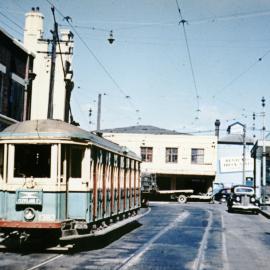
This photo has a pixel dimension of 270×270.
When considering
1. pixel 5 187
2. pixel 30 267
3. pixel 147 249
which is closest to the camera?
pixel 30 267

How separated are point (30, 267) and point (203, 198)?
3807 cm

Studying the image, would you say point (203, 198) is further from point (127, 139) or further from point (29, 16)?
point (29, 16)

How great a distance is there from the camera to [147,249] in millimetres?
12680

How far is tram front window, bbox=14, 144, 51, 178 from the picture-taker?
11750 mm

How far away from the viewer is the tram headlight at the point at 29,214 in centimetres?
1119

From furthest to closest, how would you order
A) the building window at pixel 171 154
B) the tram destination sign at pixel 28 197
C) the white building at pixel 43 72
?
the building window at pixel 171 154, the white building at pixel 43 72, the tram destination sign at pixel 28 197

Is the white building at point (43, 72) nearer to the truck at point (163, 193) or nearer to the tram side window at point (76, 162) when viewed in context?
the truck at point (163, 193)

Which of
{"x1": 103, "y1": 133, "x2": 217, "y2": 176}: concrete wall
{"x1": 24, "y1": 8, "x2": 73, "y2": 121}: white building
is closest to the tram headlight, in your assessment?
{"x1": 24, "y1": 8, "x2": 73, "y2": 121}: white building

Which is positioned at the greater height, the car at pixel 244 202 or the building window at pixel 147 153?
the building window at pixel 147 153

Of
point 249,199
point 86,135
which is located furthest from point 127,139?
point 86,135

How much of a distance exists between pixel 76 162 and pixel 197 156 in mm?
38825

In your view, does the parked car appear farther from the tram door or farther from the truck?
the tram door

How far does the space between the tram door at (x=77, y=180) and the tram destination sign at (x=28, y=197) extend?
0.76 m

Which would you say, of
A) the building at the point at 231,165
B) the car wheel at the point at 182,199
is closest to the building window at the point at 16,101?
the car wheel at the point at 182,199
